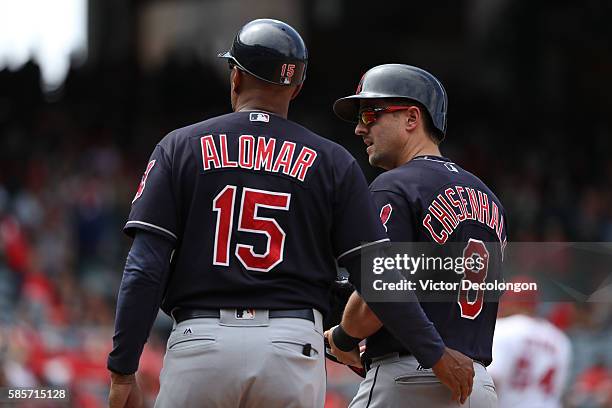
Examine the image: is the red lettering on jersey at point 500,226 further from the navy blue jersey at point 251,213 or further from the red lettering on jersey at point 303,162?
the red lettering on jersey at point 303,162

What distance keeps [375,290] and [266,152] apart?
592mm

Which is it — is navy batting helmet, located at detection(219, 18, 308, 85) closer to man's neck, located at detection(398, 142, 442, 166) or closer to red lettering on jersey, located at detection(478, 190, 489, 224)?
man's neck, located at detection(398, 142, 442, 166)

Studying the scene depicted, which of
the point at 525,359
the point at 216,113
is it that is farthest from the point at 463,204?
the point at 216,113

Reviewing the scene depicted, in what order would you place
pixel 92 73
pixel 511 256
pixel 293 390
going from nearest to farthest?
1. pixel 293 390
2. pixel 511 256
3. pixel 92 73

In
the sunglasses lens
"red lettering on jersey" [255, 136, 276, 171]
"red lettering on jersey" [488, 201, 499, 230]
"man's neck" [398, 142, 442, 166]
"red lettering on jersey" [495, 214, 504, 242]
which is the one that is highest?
the sunglasses lens

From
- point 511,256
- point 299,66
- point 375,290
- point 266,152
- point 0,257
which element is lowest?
point 0,257

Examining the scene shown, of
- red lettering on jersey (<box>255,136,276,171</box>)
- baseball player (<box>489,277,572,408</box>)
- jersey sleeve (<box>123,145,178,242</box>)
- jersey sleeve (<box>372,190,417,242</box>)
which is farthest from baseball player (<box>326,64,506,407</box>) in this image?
baseball player (<box>489,277,572,408</box>)

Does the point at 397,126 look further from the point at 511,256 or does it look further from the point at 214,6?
the point at 214,6

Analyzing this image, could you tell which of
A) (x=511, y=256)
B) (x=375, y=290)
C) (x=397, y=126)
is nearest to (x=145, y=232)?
(x=375, y=290)

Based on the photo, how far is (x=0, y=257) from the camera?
13.2 meters

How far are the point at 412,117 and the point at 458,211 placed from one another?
1.49 ft

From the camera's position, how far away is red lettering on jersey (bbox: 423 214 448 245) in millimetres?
4180

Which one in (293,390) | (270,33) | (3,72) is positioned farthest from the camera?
(3,72)

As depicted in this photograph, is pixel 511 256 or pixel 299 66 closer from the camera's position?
pixel 299 66
